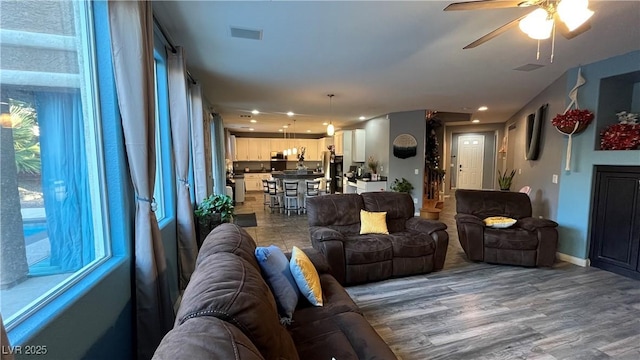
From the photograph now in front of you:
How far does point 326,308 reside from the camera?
6.18 ft

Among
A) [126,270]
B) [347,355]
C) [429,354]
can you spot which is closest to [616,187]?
[429,354]

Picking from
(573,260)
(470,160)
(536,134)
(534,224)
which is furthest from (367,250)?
(470,160)

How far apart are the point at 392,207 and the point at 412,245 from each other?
676mm

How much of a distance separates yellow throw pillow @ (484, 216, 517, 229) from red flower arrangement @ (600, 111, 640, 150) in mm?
1493

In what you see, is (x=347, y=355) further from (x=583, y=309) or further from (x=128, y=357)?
(x=583, y=309)

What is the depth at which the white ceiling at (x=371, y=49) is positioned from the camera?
2.39 m

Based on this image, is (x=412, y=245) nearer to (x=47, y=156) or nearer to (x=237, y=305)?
(x=237, y=305)

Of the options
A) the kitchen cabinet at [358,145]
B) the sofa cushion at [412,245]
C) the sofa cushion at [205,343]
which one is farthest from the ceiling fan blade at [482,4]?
the kitchen cabinet at [358,145]

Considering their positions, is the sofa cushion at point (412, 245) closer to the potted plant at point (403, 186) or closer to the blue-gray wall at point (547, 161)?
the blue-gray wall at point (547, 161)

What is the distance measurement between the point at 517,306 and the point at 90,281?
3553 mm

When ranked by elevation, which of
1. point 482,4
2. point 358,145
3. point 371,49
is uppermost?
point 371,49

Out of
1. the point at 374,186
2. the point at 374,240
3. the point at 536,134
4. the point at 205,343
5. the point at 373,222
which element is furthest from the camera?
the point at 374,186

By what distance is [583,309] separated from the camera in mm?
2758

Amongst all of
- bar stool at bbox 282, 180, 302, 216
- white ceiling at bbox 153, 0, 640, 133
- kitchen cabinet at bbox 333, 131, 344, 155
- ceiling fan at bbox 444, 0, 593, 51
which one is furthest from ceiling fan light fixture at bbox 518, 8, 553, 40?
kitchen cabinet at bbox 333, 131, 344, 155
